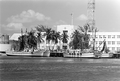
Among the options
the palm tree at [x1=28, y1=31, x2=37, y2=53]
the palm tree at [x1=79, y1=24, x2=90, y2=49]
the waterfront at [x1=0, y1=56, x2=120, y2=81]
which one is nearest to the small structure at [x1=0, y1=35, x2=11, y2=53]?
the palm tree at [x1=28, y1=31, x2=37, y2=53]

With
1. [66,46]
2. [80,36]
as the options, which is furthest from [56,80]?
[66,46]

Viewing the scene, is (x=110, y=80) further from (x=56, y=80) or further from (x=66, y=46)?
(x=66, y=46)

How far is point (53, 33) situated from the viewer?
153m

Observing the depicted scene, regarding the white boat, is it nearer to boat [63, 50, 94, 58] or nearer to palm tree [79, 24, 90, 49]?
boat [63, 50, 94, 58]

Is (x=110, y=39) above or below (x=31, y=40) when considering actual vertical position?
Result: above

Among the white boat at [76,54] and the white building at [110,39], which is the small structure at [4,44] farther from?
the white boat at [76,54]

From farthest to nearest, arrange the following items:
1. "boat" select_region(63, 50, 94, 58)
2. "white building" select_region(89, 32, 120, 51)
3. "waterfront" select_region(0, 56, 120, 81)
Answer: "white building" select_region(89, 32, 120, 51) < "boat" select_region(63, 50, 94, 58) < "waterfront" select_region(0, 56, 120, 81)

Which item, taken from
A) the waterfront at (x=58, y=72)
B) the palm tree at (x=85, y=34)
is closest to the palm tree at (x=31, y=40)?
the palm tree at (x=85, y=34)

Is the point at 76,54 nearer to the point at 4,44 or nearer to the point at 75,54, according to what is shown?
the point at 75,54

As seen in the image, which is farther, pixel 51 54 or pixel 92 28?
pixel 92 28

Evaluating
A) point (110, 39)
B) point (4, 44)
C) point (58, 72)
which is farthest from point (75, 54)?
point (58, 72)

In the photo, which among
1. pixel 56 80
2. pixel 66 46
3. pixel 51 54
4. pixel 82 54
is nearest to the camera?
pixel 56 80

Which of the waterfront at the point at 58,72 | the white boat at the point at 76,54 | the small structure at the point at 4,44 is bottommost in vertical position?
the waterfront at the point at 58,72

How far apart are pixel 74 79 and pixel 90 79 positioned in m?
2.77
